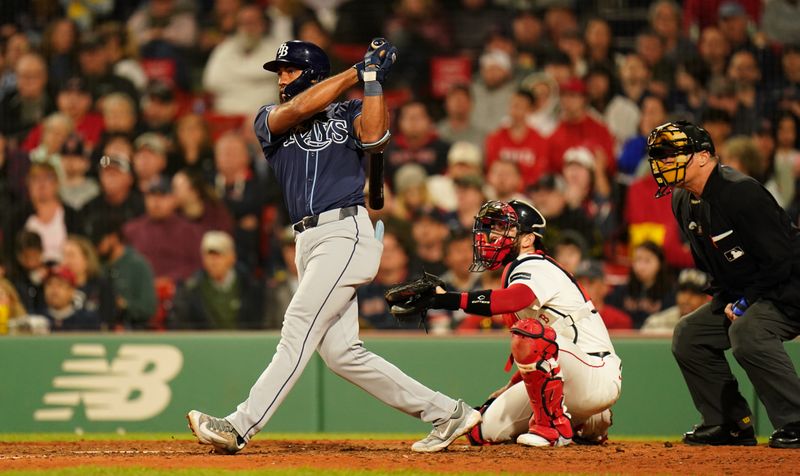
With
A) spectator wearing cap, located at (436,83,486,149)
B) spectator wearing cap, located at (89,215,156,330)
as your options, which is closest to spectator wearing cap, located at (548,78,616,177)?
spectator wearing cap, located at (436,83,486,149)

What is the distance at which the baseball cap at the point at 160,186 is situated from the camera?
32.7 feet

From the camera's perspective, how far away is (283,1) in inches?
443

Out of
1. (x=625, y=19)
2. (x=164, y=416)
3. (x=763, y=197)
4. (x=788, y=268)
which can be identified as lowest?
(x=164, y=416)

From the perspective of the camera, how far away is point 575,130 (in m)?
10.0

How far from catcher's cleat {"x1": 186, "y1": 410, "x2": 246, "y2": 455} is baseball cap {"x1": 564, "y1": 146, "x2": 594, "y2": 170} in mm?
5178

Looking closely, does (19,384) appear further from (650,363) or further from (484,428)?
(650,363)

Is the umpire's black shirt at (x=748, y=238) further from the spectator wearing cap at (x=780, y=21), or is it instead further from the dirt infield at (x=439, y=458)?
the spectator wearing cap at (x=780, y=21)

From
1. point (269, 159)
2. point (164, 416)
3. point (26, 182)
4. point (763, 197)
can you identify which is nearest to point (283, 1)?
point (26, 182)

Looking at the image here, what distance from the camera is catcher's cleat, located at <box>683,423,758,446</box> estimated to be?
6211 mm

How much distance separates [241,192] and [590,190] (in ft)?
10.2

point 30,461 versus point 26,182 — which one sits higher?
point 26,182

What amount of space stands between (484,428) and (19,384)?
148 inches

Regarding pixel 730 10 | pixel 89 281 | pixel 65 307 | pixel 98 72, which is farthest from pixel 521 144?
pixel 65 307

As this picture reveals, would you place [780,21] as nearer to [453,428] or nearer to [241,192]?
[241,192]
